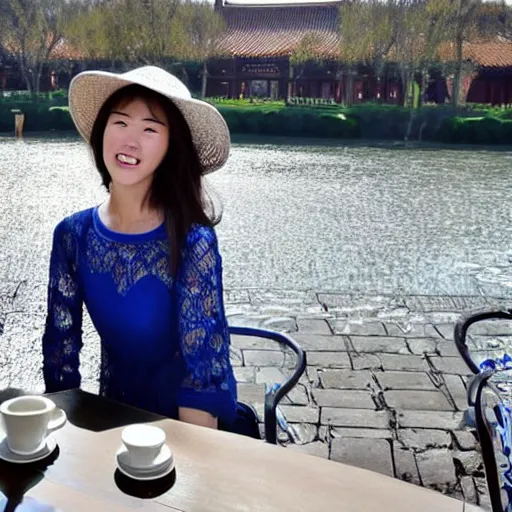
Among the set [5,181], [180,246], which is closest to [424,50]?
[5,181]

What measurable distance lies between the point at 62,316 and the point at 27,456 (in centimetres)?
50

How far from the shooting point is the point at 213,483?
1119 millimetres

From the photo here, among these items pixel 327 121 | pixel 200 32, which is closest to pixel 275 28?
pixel 200 32

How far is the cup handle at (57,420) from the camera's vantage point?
1243 mm

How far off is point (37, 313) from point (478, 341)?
2171mm

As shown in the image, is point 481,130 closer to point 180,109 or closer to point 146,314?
point 180,109

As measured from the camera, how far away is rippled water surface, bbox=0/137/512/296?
16.6 feet

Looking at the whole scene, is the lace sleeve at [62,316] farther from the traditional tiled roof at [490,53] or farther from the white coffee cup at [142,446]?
the traditional tiled roof at [490,53]

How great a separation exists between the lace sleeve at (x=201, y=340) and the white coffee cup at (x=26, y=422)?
0.36 meters

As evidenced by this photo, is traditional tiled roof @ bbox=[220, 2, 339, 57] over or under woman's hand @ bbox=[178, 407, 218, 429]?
over

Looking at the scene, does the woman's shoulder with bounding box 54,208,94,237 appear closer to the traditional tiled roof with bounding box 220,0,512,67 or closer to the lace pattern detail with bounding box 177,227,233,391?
the lace pattern detail with bounding box 177,227,233,391

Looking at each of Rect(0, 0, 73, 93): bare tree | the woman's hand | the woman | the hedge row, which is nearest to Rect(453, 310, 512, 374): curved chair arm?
the woman

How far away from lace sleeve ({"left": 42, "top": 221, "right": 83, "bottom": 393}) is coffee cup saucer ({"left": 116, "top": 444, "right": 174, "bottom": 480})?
1.72ft

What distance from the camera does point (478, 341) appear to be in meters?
3.50
